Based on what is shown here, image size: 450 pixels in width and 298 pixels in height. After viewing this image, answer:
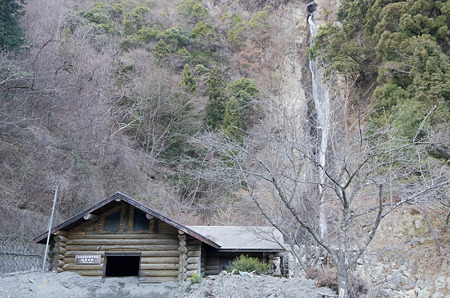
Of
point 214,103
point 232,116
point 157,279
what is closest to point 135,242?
point 157,279

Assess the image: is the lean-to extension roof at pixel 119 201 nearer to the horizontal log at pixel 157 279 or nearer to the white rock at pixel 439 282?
the horizontal log at pixel 157 279

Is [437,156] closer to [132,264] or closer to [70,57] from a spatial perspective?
[132,264]

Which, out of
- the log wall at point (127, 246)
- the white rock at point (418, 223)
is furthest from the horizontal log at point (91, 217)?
the white rock at point (418, 223)

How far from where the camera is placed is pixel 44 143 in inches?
682

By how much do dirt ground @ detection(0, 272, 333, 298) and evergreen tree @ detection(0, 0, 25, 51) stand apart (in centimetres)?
1149

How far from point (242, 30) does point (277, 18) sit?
12.7 feet

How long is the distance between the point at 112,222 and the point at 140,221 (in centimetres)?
91

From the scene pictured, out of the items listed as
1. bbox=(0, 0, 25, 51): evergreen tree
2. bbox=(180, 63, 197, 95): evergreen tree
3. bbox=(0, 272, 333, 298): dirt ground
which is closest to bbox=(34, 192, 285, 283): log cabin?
bbox=(0, 272, 333, 298): dirt ground

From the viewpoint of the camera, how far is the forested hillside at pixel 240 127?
1311 cm

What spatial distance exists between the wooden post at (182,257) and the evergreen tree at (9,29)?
1236 cm

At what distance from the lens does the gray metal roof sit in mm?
13352

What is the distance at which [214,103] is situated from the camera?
28.0m

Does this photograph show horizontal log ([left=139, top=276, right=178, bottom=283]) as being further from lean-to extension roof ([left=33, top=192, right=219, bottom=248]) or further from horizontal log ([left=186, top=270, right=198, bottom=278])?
lean-to extension roof ([left=33, top=192, right=219, bottom=248])

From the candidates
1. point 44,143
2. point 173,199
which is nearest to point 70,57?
point 44,143
